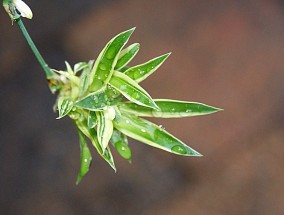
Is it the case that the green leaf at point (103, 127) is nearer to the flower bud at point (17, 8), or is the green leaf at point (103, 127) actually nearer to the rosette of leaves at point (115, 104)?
the rosette of leaves at point (115, 104)

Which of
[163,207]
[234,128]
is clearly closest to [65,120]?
[163,207]

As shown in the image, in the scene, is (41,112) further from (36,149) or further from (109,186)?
(109,186)

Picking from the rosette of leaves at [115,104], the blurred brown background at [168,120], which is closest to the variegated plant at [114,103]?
the rosette of leaves at [115,104]

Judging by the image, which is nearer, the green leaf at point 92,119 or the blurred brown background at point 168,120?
the green leaf at point 92,119

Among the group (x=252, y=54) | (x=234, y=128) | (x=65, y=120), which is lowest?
(x=234, y=128)

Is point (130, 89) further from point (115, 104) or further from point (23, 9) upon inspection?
point (23, 9)

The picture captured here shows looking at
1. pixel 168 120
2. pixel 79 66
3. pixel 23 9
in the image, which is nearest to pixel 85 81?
pixel 79 66
